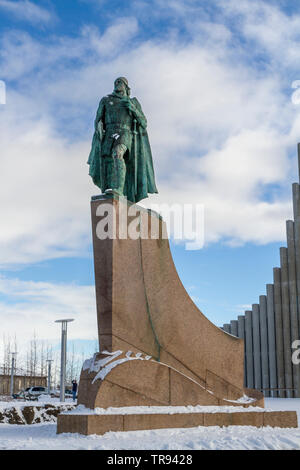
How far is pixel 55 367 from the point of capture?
5134 cm

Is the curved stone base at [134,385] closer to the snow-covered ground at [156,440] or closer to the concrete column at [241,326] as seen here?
the snow-covered ground at [156,440]

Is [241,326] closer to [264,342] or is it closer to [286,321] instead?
[264,342]

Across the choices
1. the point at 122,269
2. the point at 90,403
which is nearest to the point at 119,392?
the point at 90,403

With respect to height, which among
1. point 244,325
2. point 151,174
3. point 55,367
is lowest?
point 55,367

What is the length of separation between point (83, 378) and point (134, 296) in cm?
140

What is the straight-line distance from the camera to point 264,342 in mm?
26078

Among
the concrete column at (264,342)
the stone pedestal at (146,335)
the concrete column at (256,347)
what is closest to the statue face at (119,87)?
the stone pedestal at (146,335)

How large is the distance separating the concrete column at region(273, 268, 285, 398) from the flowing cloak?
17.7 m

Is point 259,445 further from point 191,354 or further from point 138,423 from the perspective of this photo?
point 191,354

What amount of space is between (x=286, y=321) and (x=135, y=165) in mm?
18026

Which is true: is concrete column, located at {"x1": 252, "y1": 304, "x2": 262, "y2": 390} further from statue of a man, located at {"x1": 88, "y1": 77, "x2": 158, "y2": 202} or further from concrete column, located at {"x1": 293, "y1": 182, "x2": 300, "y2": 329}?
statue of a man, located at {"x1": 88, "y1": 77, "x2": 158, "y2": 202}

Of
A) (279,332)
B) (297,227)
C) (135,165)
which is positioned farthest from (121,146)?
(279,332)

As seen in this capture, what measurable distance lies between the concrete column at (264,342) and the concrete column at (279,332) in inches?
25.5

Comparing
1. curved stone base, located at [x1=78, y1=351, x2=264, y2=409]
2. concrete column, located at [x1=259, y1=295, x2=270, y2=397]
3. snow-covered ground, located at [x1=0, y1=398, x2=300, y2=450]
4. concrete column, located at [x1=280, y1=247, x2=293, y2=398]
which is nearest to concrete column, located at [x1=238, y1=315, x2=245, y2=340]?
concrete column, located at [x1=259, y1=295, x2=270, y2=397]
